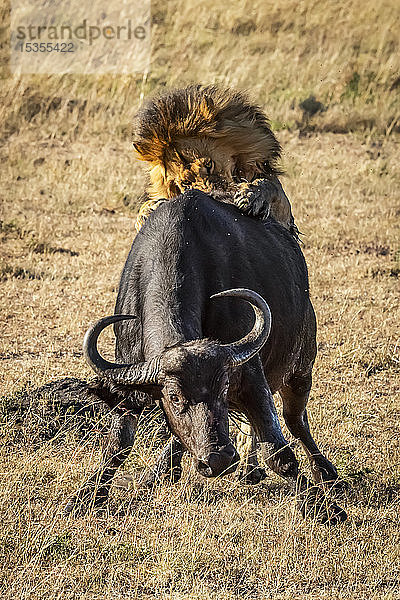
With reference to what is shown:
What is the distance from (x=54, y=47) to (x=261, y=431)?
16868 millimetres

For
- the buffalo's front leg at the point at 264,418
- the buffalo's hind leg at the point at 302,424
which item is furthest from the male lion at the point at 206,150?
the buffalo's front leg at the point at 264,418

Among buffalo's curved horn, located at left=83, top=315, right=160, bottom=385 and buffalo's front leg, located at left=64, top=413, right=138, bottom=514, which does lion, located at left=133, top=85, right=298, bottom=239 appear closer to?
buffalo's front leg, located at left=64, top=413, right=138, bottom=514

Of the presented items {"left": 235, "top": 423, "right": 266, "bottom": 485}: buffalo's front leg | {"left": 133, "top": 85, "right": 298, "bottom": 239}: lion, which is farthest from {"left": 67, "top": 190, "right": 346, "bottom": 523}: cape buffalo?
{"left": 133, "top": 85, "right": 298, "bottom": 239}: lion

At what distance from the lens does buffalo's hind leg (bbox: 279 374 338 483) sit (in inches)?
246

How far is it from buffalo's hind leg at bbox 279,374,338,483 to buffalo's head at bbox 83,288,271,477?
6.32 ft

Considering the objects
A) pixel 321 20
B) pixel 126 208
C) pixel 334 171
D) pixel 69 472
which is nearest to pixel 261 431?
pixel 69 472

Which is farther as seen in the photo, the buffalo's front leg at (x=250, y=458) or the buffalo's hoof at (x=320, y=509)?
the buffalo's front leg at (x=250, y=458)

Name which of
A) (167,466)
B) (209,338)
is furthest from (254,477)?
(209,338)

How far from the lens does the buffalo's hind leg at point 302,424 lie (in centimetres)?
624

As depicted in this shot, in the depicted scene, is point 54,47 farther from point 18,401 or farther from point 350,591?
point 350,591

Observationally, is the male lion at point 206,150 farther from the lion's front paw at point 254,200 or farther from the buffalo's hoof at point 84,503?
the buffalo's hoof at point 84,503

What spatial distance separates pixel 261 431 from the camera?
5090 millimetres

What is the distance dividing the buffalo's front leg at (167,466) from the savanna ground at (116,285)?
0.14 m

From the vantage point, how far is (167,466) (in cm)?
624
